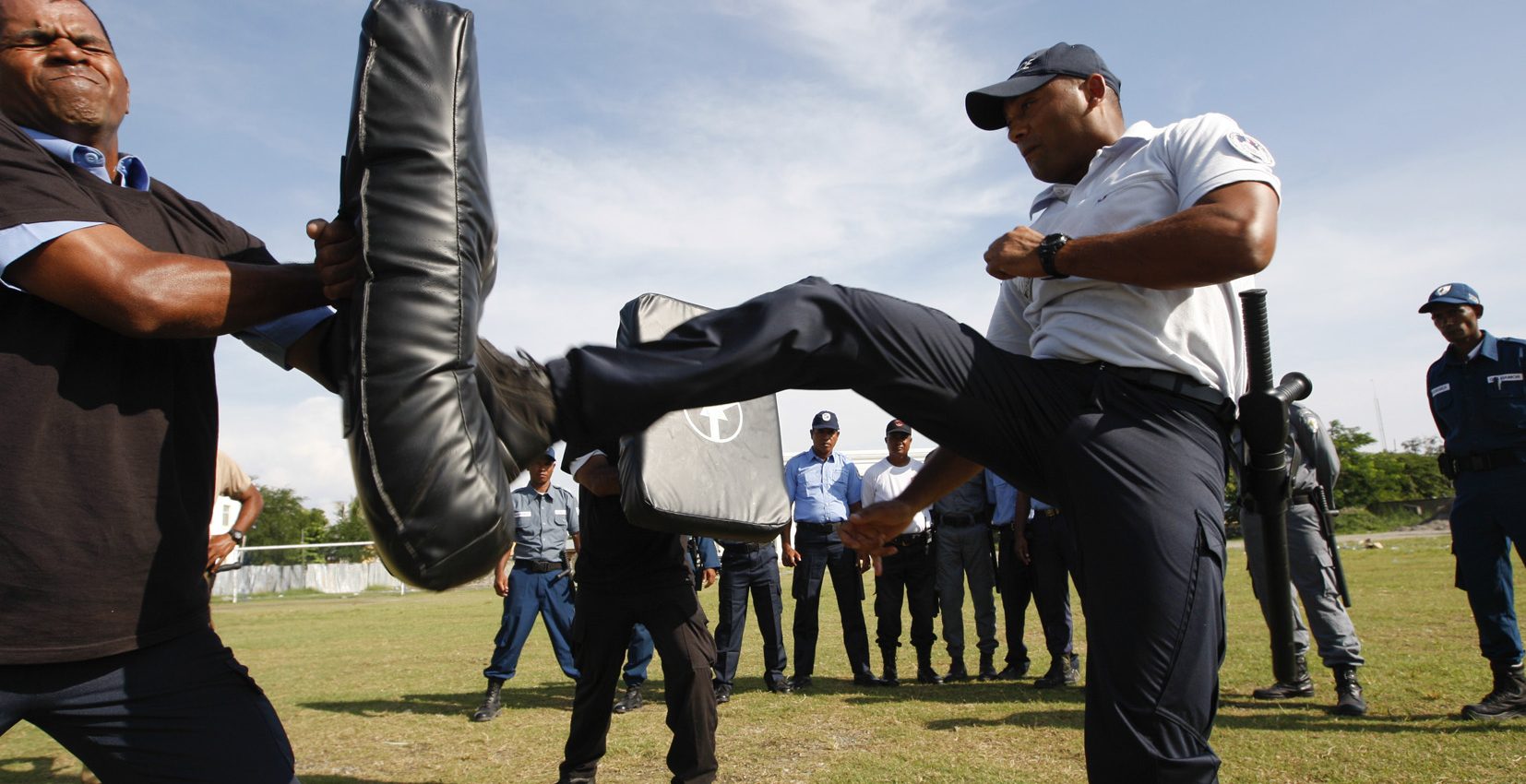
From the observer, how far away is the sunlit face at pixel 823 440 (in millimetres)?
10688

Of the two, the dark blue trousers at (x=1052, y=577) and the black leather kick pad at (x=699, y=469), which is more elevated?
the black leather kick pad at (x=699, y=469)

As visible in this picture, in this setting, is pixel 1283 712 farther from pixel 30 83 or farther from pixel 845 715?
pixel 30 83

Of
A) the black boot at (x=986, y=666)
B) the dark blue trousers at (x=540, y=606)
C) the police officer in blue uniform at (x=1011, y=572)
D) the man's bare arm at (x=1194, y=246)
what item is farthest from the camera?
the black boot at (x=986, y=666)

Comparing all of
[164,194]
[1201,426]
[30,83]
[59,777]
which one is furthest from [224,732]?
[59,777]

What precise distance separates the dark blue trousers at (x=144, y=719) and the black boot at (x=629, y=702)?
21.4 feet

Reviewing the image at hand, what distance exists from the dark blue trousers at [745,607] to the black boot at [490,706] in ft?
6.42

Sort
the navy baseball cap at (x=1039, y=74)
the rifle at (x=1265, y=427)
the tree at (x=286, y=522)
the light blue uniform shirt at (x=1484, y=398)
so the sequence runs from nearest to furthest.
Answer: the rifle at (x=1265, y=427), the navy baseball cap at (x=1039, y=74), the light blue uniform shirt at (x=1484, y=398), the tree at (x=286, y=522)

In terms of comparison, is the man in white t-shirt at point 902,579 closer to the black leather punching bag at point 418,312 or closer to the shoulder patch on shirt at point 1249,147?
the shoulder patch on shirt at point 1249,147

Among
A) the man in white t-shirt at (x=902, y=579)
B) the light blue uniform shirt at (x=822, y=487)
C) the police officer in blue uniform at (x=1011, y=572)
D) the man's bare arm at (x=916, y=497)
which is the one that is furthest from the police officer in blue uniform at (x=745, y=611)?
the man's bare arm at (x=916, y=497)

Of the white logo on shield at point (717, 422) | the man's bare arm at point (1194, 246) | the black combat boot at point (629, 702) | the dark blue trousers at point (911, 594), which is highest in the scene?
the man's bare arm at point (1194, 246)

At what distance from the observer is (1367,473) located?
189 ft

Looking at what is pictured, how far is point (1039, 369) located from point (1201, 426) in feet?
1.34

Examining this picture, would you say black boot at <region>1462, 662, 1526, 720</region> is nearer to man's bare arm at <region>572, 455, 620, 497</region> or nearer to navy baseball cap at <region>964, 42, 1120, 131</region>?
navy baseball cap at <region>964, 42, 1120, 131</region>

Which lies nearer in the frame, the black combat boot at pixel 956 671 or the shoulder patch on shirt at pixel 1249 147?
the shoulder patch on shirt at pixel 1249 147
